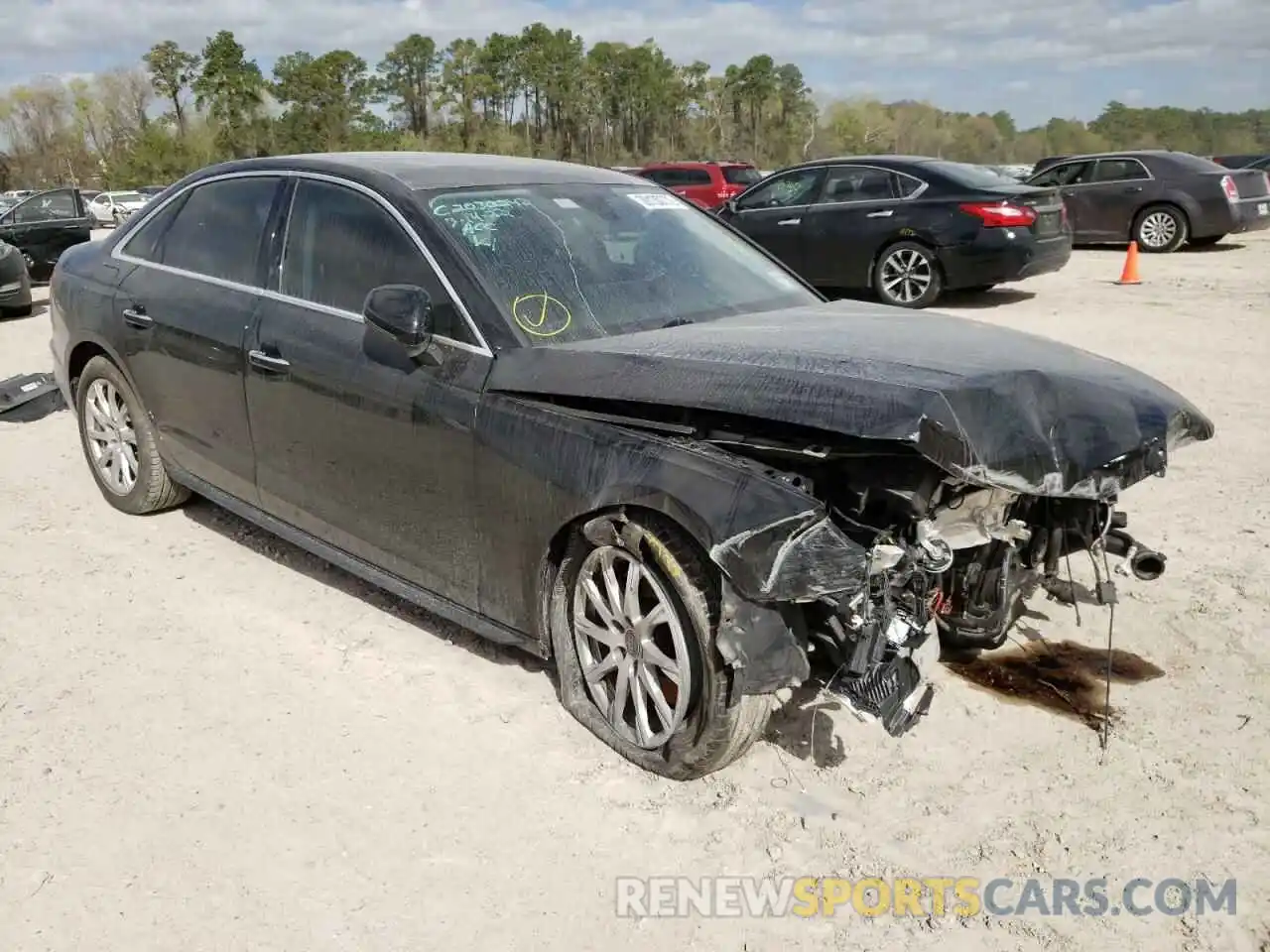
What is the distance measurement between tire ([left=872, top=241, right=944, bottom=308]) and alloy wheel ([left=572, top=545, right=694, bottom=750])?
8629 millimetres

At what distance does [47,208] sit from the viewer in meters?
15.8

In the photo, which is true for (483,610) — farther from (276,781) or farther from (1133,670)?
(1133,670)

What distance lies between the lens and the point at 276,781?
3.19 meters

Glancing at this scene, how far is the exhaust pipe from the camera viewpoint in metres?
3.41

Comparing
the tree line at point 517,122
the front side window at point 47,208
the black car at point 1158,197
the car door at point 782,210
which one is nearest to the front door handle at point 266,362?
the car door at point 782,210

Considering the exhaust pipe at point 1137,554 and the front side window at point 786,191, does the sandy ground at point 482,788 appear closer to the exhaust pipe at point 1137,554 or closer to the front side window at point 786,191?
the exhaust pipe at point 1137,554

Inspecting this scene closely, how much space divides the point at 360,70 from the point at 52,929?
72479 millimetres

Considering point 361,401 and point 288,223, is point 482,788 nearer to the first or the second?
point 361,401

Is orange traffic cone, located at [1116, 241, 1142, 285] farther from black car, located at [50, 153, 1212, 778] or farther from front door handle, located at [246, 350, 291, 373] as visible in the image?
front door handle, located at [246, 350, 291, 373]

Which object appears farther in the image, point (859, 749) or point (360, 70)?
point (360, 70)

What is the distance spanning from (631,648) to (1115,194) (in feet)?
51.6

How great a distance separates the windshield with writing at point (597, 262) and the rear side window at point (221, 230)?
3.34ft

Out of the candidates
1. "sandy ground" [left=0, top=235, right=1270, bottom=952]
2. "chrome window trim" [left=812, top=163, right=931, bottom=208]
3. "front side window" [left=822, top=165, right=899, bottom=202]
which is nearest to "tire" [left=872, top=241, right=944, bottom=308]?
"chrome window trim" [left=812, top=163, right=931, bottom=208]

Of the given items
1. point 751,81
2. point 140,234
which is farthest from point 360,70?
point 140,234
